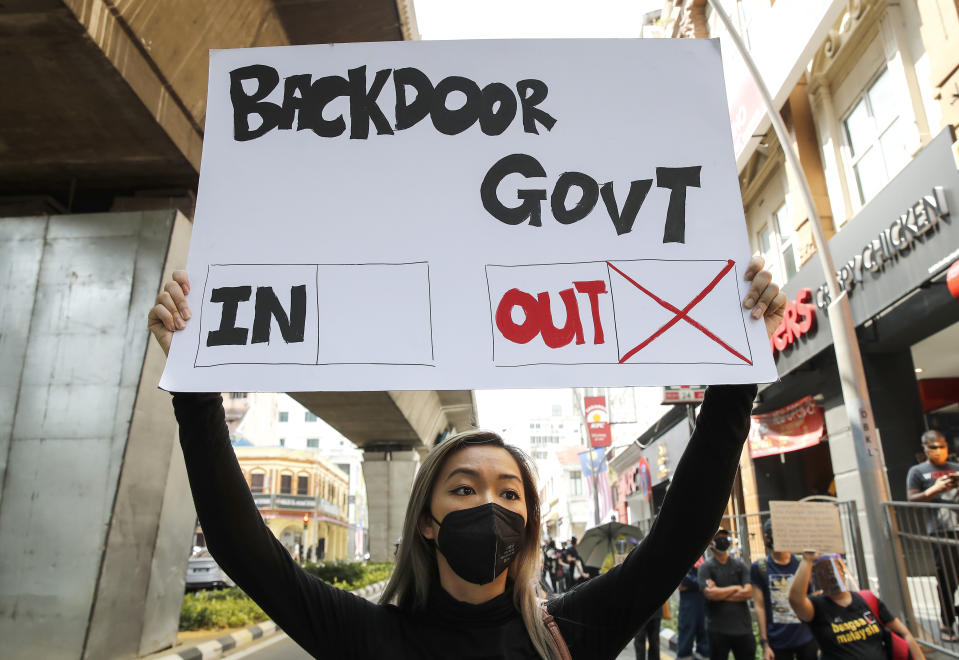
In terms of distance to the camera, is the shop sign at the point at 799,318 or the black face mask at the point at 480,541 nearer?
the black face mask at the point at 480,541

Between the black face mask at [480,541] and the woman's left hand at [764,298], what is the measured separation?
851mm

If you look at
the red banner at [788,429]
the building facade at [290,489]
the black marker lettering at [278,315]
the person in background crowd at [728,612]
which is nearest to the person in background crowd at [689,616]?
the person in background crowd at [728,612]

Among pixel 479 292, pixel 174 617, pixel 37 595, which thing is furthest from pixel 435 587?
pixel 174 617

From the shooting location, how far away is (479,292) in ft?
6.63

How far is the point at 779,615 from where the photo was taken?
6.38 m

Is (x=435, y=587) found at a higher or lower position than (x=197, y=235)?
lower

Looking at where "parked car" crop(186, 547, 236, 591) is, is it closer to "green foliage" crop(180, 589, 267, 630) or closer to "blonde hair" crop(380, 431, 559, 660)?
"green foliage" crop(180, 589, 267, 630)

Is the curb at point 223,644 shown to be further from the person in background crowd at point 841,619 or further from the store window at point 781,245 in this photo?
the store window at point 781,245

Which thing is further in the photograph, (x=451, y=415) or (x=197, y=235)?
(x=451, y=415)

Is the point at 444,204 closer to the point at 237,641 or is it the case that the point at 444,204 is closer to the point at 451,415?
the point at 237,641

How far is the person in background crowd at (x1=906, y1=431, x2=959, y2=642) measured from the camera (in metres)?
6.68

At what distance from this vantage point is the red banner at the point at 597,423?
98.1ft

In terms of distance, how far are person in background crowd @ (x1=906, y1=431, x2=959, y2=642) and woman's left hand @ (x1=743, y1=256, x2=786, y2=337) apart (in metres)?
5.70

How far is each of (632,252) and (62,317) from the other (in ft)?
26.2
